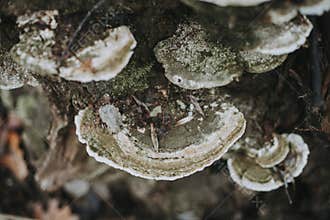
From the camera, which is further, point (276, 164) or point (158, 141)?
point (276, 164)

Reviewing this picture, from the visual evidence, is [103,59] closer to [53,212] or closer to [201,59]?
[201,59]

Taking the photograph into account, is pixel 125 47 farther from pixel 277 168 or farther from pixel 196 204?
pixel 196 204

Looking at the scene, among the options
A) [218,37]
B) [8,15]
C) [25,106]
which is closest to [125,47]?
[218,37]

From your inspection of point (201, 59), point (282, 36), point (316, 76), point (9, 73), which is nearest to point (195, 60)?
point (201, 59)

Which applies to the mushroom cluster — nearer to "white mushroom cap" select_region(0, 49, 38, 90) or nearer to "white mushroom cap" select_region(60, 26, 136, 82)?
"white mushroom cap" select_region(60, 26, 136, 82)

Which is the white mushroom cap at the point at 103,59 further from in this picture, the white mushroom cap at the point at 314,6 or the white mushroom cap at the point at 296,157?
the white mushroom cap at the point at 296,157

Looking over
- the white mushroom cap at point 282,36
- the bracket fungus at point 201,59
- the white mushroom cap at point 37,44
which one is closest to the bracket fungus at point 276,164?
the bracket fungus at point 201,59
